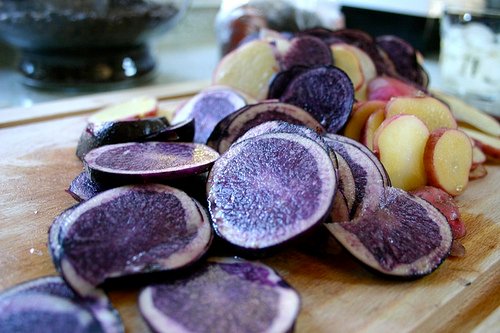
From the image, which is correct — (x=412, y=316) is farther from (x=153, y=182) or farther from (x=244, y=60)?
(x=244, y=60)

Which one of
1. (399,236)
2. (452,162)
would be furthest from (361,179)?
(452,162)

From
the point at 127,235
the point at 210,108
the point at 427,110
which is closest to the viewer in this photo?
the point at 127,235

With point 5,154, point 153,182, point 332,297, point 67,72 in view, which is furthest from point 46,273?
point 67,72

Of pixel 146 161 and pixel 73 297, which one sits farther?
pixel 146 161

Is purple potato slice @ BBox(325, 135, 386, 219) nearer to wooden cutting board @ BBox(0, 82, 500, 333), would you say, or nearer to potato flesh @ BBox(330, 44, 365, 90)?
wooden cutting board @ BBox(0, 82, 500, 333)

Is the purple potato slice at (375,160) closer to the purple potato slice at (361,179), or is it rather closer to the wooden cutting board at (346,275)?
the purple potato slice at (361,179)

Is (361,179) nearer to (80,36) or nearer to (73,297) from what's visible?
(73,297)

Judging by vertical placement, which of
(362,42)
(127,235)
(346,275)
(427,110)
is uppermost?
(362,42)

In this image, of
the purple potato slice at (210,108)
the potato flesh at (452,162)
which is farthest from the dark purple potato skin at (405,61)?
the purple potato slice at (210,108)
